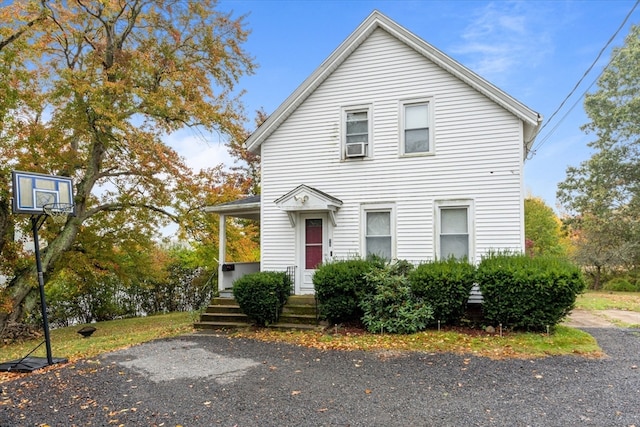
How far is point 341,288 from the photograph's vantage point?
31.1 feet

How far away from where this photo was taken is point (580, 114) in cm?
2581

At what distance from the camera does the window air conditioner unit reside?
1103 centimetres

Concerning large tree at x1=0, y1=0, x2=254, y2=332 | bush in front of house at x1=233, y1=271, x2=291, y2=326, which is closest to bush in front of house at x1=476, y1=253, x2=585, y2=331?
bush in front of house at x1=233, y1=271, x2=291, y2=326

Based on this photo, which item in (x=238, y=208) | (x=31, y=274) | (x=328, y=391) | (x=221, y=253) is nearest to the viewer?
(x=328, y=391)

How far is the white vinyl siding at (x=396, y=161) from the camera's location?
1002cm

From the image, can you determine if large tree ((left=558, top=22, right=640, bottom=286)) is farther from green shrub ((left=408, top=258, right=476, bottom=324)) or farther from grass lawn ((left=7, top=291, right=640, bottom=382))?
green shrub ((left=408, top=258, right=476, bottom=324))

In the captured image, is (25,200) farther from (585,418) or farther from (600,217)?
(600,217)

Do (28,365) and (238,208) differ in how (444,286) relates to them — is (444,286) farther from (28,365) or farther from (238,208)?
(28,365)

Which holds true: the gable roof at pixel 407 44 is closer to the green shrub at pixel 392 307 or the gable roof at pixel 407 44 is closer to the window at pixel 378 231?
the window at pixel 378 231

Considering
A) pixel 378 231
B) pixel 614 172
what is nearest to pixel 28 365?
pixel 378 231

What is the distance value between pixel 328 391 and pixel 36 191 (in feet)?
21.1

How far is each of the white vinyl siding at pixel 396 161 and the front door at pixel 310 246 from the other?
1.07 feet

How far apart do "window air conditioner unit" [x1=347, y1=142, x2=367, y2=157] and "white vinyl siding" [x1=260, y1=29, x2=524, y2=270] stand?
0.26 metres

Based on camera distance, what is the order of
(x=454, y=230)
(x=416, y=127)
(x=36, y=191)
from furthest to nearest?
1. (x=416, y=127)
2. (x=454, y=230)
3. (x=36, y=191)
